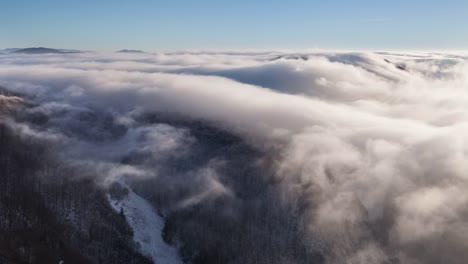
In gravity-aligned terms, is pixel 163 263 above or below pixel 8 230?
below

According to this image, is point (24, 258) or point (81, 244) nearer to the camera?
point (24, 258)

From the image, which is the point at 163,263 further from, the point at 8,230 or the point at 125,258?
the point at 8,230

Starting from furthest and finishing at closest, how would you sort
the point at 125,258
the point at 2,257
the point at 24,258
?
1. the point at 125,258
2. the point at 24,258
3. the point at 2,257

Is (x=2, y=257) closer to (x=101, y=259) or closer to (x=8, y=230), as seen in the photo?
(x=8, y=230)

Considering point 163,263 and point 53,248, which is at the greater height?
point 53,248

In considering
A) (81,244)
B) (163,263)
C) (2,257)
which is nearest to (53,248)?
(81,244)

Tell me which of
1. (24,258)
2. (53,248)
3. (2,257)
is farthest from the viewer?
(53,248)

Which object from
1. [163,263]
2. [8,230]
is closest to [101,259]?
[163,263]

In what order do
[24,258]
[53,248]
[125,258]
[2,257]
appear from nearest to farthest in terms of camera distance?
[2,257] → [24,258] → [53,248] → [125,258]

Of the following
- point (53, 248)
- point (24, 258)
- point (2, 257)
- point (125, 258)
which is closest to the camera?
point (2, 257)
